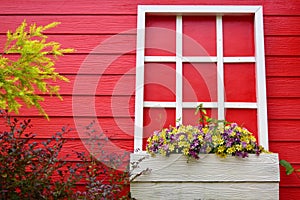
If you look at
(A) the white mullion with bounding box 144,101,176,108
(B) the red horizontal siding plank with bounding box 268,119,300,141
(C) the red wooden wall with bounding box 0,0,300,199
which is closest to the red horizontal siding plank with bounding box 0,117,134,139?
(C) the red wooden wall with bounding box 0,0,300,199

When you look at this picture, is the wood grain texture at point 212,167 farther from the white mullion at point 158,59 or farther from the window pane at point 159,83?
the white mullion at point 158,59

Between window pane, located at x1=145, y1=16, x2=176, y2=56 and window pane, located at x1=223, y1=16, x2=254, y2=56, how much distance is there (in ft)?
1.15

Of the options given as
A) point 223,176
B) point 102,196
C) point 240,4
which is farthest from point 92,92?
point 240,4

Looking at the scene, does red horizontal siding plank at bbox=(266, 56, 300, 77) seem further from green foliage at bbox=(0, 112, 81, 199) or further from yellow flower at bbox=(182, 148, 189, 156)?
green foliage at bbox=(0, 112, 81, 199)

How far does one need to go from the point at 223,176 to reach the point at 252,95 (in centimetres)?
64

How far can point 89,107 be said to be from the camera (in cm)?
259

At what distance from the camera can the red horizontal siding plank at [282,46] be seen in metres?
2.64

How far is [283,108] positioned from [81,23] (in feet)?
4.67

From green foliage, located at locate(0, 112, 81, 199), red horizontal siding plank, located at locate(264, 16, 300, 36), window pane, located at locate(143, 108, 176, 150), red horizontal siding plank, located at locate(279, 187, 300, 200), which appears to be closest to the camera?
green foliage, located at locate(0, 112, 81, 199)

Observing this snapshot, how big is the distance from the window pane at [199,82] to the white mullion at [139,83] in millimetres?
286

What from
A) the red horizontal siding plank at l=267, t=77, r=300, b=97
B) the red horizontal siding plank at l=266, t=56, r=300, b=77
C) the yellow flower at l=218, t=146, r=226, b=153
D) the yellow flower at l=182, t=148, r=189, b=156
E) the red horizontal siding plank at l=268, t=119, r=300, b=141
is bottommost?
the yellow flower at l=182, t=148, r=189, b=156

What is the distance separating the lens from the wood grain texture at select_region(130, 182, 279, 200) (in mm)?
2244

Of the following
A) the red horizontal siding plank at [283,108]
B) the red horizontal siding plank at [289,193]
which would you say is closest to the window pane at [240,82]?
the red horizontal siding plank at [283,108]

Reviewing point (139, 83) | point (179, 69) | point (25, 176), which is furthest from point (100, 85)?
point (25, 176)
